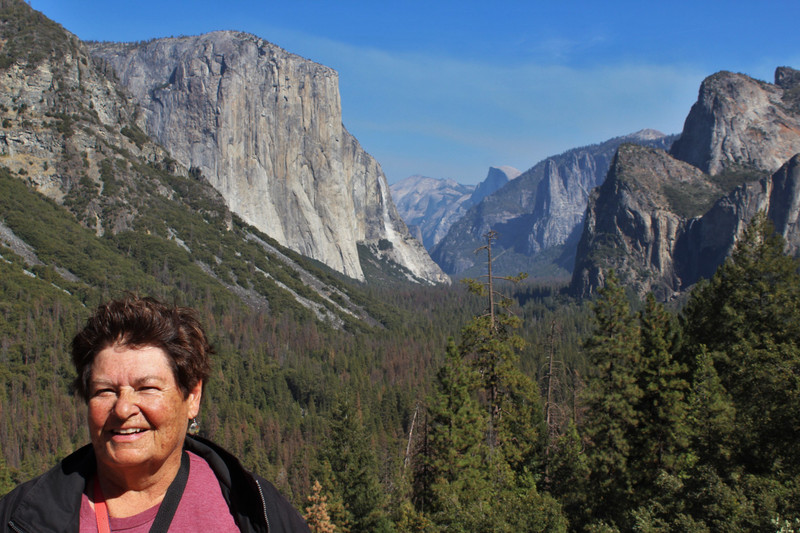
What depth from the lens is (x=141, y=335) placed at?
3.48 metres

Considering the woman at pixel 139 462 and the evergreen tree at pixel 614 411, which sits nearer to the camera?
the woman at pixel 139 462

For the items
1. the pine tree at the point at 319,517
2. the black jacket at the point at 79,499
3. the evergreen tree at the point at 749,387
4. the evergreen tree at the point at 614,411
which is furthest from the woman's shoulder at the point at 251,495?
the pine tree at the point at 319,517

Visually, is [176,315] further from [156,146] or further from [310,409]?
[156,146]

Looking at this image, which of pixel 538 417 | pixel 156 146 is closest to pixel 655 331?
pixel 538 417

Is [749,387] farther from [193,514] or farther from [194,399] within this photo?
[193,514]

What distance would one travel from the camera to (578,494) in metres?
23.6

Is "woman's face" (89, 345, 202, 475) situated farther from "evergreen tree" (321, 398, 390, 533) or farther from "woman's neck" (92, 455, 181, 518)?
"evergreen tree" (321, 398, 390, 533)

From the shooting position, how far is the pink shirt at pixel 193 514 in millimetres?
3338

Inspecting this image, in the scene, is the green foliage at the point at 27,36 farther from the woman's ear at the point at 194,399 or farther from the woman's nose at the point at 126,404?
the woman's nose at the point at 126,404

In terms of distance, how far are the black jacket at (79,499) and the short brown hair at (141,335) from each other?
0.40 m

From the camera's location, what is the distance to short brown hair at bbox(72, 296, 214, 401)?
3.45m

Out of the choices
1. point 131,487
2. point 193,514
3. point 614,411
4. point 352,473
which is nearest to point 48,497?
point 131,487

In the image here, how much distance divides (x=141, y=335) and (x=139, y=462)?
2.34ft

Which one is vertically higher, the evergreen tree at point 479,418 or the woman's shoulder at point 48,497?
the woman's shoulder at point 48,497
